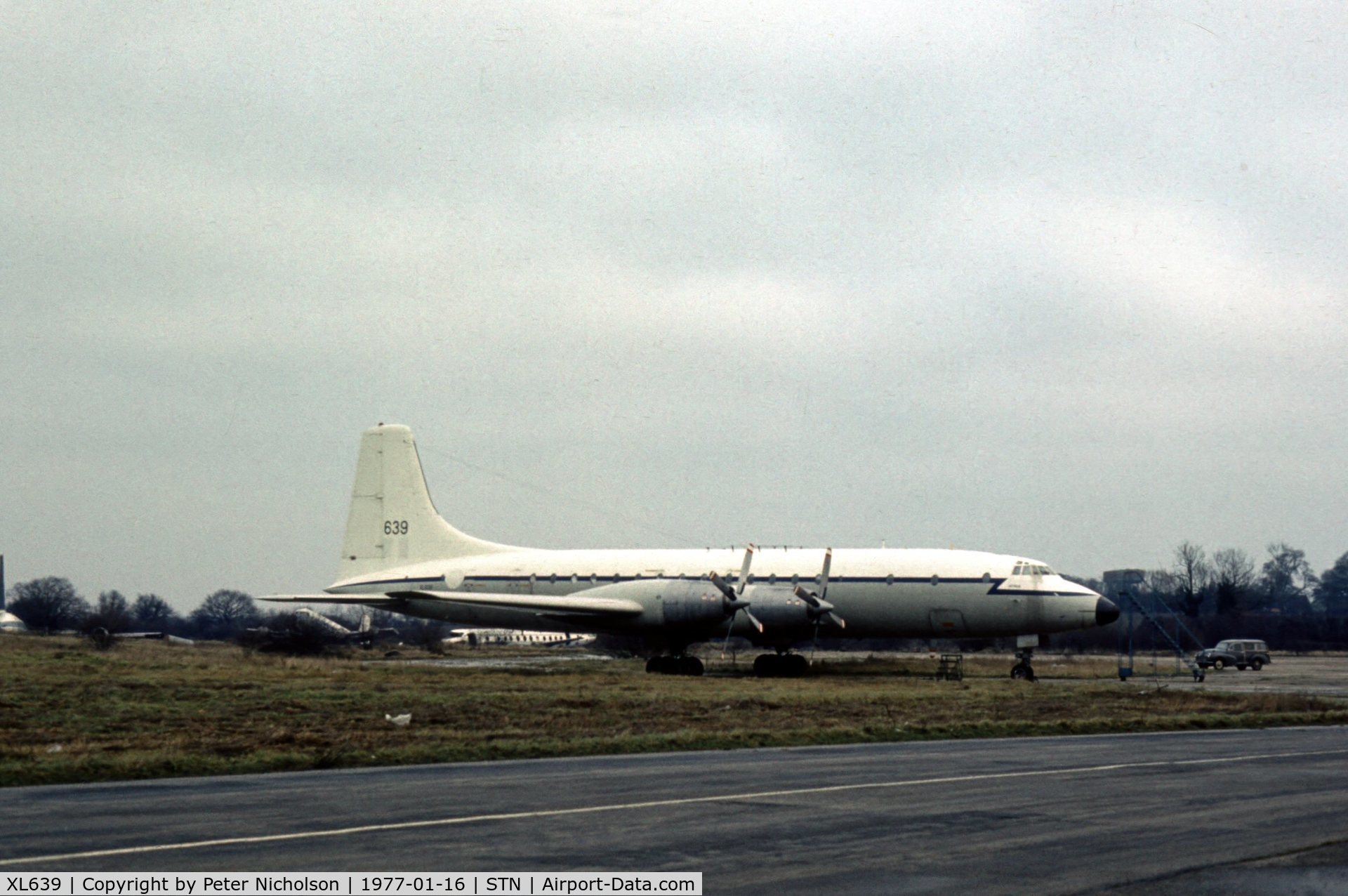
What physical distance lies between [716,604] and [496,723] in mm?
21525

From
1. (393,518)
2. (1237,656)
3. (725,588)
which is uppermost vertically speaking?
(393,518)

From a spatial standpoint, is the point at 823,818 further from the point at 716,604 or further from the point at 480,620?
the point at 480,620

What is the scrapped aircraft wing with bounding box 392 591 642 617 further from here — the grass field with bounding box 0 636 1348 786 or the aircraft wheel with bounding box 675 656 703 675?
the aircraft wheel with bounding box 675 656 703 675

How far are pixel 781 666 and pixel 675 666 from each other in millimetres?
3745

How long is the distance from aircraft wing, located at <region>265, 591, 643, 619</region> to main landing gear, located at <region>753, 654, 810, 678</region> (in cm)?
505

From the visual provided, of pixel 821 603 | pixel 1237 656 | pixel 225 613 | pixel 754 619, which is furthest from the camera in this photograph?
pixel 225 613

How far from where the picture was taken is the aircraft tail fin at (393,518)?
5709cm

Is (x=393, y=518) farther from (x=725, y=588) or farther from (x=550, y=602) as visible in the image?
(x=725, y=588)

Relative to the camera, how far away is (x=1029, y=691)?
38656 mm

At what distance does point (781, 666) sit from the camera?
49.3m

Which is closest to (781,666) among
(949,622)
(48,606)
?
(949,622)

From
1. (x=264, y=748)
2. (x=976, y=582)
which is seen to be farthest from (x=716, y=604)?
(x=264, y=748)

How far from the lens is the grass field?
782 inches

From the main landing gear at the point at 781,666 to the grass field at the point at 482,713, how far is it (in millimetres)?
1206
